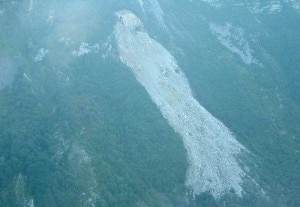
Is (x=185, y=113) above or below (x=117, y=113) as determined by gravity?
below

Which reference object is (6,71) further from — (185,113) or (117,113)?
(185,113)

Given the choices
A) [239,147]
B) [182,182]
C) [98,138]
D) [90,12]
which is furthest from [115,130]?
[90,12]

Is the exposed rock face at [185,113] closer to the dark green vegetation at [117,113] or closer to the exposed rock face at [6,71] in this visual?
the dark green vegetation at [117,113]

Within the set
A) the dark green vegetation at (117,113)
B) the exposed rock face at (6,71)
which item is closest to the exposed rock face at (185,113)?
the dark green vegetation at (117,113)

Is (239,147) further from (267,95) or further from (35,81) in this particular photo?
(35,81)

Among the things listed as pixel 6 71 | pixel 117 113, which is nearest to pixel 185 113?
pixel 117 113

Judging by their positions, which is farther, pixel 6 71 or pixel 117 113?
pixel 117 113
